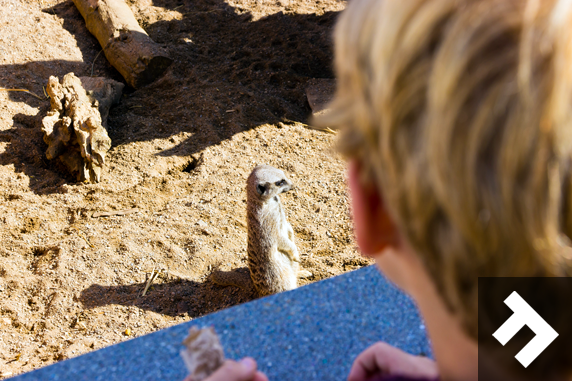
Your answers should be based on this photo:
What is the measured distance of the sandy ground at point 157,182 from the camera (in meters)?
2.89

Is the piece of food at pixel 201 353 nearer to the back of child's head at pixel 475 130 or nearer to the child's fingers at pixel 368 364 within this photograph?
the child's fingers at pixel 368 364

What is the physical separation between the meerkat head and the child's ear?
2.35 m

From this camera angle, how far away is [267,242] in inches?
115

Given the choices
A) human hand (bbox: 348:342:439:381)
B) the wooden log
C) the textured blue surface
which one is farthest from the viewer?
the wooden log

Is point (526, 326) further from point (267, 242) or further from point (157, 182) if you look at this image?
point (157, 182)

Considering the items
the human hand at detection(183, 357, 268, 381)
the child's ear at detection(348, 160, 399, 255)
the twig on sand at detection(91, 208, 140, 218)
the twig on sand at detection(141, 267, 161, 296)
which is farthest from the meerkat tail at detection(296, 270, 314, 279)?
the child's ear at detection(348, 160, 399, 255)

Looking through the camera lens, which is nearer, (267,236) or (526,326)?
(526,326)

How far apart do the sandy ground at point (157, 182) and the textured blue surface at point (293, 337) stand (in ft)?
5.01

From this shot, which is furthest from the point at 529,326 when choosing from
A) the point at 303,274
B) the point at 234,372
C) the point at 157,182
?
the point at 157,182

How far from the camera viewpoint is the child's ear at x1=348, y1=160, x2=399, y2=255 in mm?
566

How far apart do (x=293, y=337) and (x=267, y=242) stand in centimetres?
170

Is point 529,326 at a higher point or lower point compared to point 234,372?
higher

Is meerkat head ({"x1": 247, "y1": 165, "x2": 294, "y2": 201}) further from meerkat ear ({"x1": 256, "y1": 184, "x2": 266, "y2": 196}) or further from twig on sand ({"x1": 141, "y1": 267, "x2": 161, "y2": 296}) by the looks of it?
twig on sand ({"x1": 141, "y1": 267, "x2": 161, "y2": 296})

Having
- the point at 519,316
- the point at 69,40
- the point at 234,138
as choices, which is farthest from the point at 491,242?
the point at 69,40
